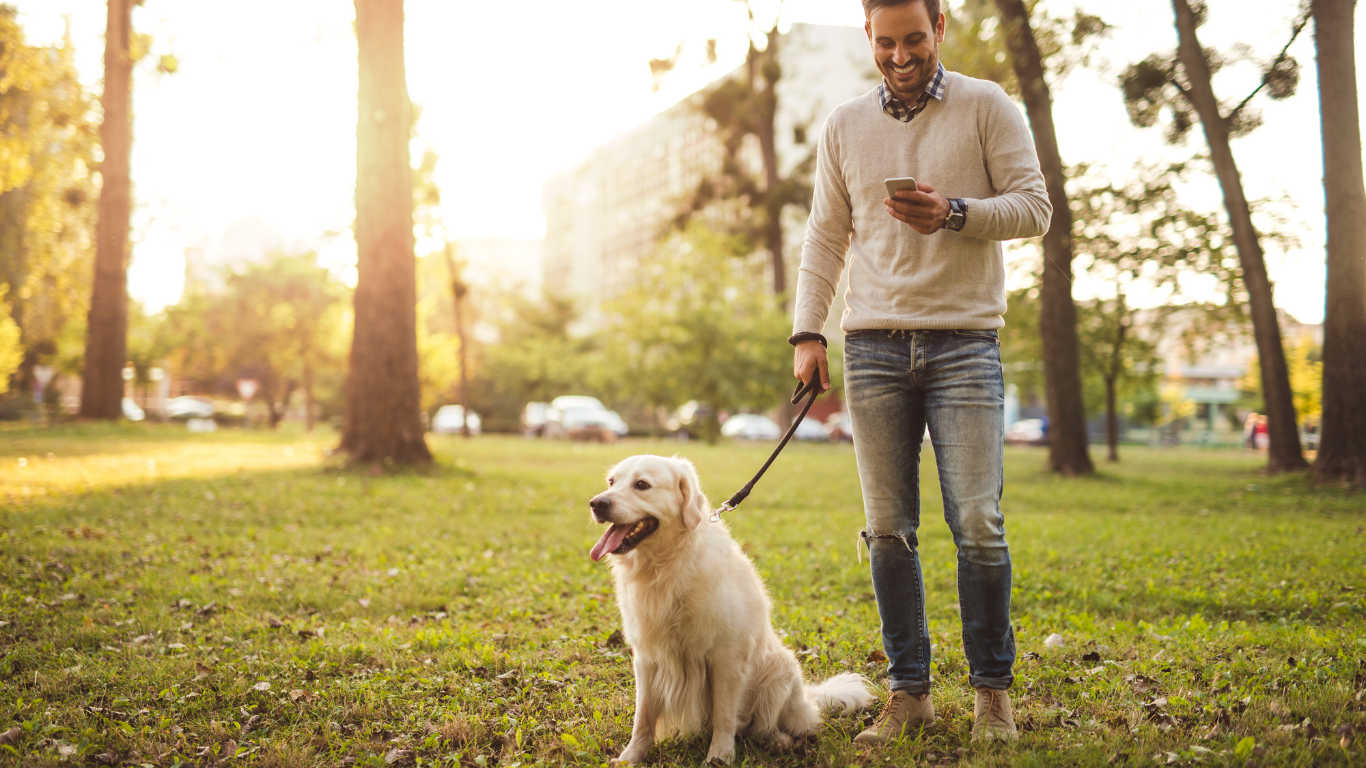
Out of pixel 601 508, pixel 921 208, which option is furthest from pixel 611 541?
pixel 921 208

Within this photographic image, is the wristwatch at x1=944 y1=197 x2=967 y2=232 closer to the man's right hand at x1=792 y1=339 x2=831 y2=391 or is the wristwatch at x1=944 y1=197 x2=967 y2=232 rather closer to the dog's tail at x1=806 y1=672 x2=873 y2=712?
Answer: the man's right hand at x1=792 y1=339 x2=831 y2=391

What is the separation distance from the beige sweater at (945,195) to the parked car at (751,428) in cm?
3719

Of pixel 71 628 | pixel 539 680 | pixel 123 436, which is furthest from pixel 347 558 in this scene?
pixel 123 436

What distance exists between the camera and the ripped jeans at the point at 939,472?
2885 mm

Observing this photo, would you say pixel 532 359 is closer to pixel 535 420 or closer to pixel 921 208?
pixel 535 420

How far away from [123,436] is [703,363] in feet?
52.7

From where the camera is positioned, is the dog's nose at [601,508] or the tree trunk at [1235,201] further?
the tree trunk at [1235,201]

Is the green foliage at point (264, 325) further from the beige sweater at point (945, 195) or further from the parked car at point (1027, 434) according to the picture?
the beige sweater at point (945, 195)

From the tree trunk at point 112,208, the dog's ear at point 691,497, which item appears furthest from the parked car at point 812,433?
the dog's ear at point 691,497

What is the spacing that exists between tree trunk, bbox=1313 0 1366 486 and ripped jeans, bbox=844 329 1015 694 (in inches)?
470

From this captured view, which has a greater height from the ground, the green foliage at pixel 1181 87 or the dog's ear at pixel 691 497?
the green foliage at pixel 1181 87

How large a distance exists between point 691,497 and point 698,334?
2426 cm

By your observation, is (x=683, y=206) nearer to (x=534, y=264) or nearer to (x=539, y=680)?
(x=539, y=680)

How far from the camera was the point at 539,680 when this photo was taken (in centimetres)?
407
